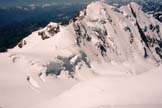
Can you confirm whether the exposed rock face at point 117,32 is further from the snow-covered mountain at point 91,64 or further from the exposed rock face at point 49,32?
the exposed rock face at point 49,32

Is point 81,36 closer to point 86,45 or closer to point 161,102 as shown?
point 86,45

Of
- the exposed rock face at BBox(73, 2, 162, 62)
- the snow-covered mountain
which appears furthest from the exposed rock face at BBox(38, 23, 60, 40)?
the exposed rock face at BBox(73, 2, 162, 62)

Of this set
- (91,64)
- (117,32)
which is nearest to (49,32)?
(91,64)

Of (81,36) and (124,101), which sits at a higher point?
(124,101)

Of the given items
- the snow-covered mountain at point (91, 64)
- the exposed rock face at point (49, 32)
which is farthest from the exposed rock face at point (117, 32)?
the exposed rock face at point (49, 32)

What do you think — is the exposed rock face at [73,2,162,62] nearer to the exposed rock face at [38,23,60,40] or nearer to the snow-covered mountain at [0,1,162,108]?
the snow-covered mountain at [0,1,162,108]

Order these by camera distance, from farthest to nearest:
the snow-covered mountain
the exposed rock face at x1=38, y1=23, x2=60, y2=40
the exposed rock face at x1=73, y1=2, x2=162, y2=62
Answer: the exposed rock face at x1=73, y1=2, x2=162, y2=62, the exposed rock face at x1=38, y1=23, x2=60, y2=40, the snow-covered mountain

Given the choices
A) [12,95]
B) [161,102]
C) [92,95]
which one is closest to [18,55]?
[12,95]

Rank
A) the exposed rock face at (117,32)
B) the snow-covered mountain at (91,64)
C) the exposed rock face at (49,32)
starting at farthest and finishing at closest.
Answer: the exposed rock face at (117,32), the exposed rock face at (49,32), the snow-covered mountain at (91,64)
